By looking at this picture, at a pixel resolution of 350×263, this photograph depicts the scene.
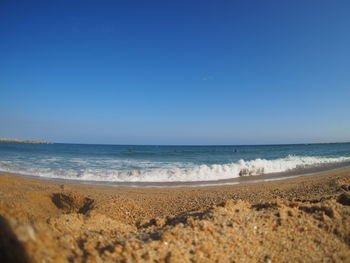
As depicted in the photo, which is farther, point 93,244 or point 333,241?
point 333,241

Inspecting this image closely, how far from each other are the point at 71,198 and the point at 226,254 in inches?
196

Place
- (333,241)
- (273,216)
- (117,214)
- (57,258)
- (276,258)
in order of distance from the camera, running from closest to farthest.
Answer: (57,258)
(276,258)
(333,241)
(273,216)
(117,214)

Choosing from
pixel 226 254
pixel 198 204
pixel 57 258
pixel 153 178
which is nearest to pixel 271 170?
pixel 153 178

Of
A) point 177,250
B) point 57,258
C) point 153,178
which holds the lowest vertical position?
point 153,178

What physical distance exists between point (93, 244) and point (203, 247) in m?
1.01

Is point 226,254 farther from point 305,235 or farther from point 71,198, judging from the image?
point 71,198

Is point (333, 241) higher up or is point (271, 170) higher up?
point (333, 241)

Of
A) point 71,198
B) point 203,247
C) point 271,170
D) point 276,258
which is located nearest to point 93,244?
point 203,247

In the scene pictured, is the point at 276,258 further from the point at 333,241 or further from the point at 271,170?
the point at 271,170

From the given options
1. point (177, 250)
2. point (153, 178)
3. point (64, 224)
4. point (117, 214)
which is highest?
point (177, 250)

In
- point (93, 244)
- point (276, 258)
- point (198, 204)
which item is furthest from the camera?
point (198, 204)

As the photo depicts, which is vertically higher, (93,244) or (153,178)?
(93,244)

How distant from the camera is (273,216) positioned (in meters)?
2.55

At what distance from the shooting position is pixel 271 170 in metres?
14.1
